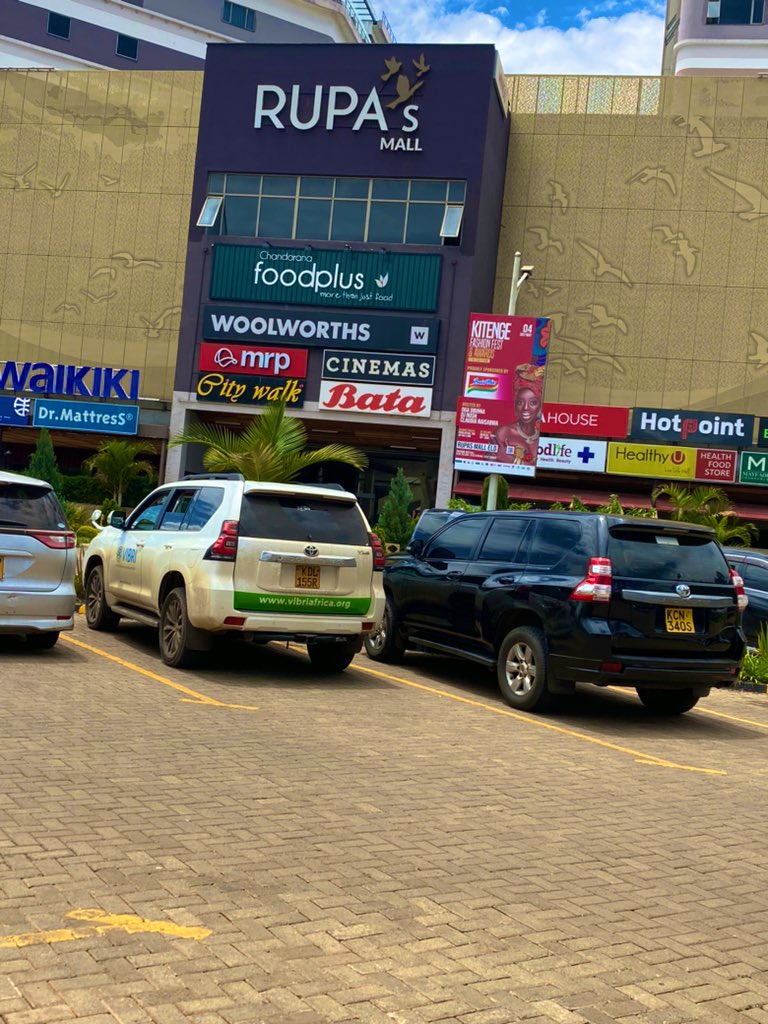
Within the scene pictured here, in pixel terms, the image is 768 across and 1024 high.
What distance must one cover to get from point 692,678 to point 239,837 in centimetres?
563

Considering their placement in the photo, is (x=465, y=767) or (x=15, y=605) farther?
(x=15, y=605)

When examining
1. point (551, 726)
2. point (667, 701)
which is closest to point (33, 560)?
point (551, 726)

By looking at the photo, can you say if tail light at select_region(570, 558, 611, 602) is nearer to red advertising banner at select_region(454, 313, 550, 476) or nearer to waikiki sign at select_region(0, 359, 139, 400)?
red advertising banner at select_region(454, 313, 550, 476)

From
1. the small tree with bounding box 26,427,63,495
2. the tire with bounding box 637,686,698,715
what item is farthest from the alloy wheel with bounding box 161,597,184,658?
the small tree with bounding box 26,427,63,495

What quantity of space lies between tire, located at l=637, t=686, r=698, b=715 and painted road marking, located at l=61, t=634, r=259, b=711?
4.17 meters

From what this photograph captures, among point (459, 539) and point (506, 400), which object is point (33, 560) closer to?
point (459, 539)

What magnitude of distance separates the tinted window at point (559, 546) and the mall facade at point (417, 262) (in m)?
28.5

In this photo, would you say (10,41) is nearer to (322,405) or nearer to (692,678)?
(322,405)

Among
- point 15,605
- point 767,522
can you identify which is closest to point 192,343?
point 767,522

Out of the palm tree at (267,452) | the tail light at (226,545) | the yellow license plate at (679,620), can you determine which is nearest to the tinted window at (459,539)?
the yellow license plate at (679,620)

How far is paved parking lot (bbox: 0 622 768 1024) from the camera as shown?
3840 millimetres

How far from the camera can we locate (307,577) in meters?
10.7

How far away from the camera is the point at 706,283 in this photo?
4084 centimetres

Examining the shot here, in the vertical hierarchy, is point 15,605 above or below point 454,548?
below
